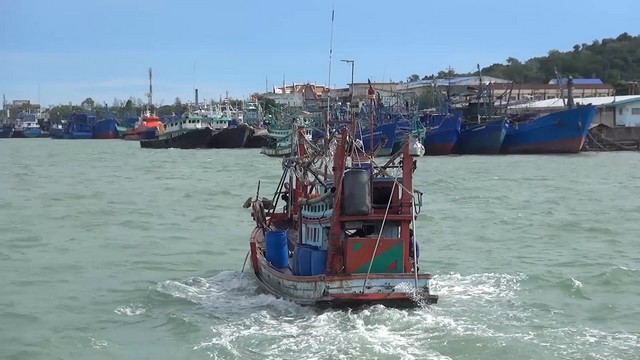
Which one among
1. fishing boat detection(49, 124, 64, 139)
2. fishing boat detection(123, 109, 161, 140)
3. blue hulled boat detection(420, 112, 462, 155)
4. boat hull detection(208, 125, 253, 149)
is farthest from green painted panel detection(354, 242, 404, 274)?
fishing boat detection(49, 124, 64, 139)

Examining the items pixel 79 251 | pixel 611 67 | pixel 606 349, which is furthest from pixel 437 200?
pixel 611 67

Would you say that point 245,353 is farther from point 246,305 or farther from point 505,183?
point 505,183

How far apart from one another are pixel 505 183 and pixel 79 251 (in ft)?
68.8

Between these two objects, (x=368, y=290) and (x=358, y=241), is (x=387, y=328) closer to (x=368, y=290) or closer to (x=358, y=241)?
(x=368, y=290)

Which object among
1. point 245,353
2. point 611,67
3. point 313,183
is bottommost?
point 245,353

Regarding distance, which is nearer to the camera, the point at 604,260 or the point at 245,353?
the point at 245,353

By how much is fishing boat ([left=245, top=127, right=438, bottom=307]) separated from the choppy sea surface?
284 mm

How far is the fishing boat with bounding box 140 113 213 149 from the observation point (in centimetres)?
7581

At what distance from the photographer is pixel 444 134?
181 feet

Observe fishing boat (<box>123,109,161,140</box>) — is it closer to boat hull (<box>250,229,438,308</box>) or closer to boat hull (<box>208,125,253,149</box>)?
boat hull (<box>208,125,253,149</box>)

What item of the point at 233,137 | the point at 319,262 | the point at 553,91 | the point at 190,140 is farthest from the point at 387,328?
the point at 553,91

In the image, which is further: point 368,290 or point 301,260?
point 301,260

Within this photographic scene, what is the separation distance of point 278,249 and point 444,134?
42.1 metres

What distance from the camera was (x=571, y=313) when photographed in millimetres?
13594
